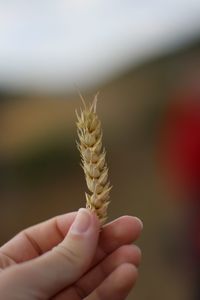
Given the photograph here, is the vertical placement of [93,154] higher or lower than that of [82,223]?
higher

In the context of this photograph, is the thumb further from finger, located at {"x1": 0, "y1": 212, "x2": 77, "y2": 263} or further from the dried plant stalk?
finger, located at {"x1": 0, "y1": 212, "x2": 77, "y2": 263}

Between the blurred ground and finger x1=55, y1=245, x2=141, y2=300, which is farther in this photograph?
the blurred ground

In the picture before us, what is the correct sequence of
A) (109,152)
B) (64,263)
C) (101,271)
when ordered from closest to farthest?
(64,263), (101,271), (109,152)

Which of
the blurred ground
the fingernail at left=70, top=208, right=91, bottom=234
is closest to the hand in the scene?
the fingernail at left=70, top=208, right=91, bottom=234

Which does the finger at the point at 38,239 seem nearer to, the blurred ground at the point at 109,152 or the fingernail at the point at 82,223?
the fingernail at the point at 82,223

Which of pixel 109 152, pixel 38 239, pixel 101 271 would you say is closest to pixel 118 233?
pixel 101 271

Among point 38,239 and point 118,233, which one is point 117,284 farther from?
point 38,239

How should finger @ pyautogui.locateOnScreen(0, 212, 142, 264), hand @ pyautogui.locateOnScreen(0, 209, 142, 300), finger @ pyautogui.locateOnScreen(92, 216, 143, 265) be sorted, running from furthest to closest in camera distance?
finger @ pyautogui.locateOnScreen(0, 212, 142, 264) < finger @ pyautogui.locateOnScreen(92, 216, 143, 265) < hand @ pyautogui.locateOnScreen(0, 209, 142, 300)
